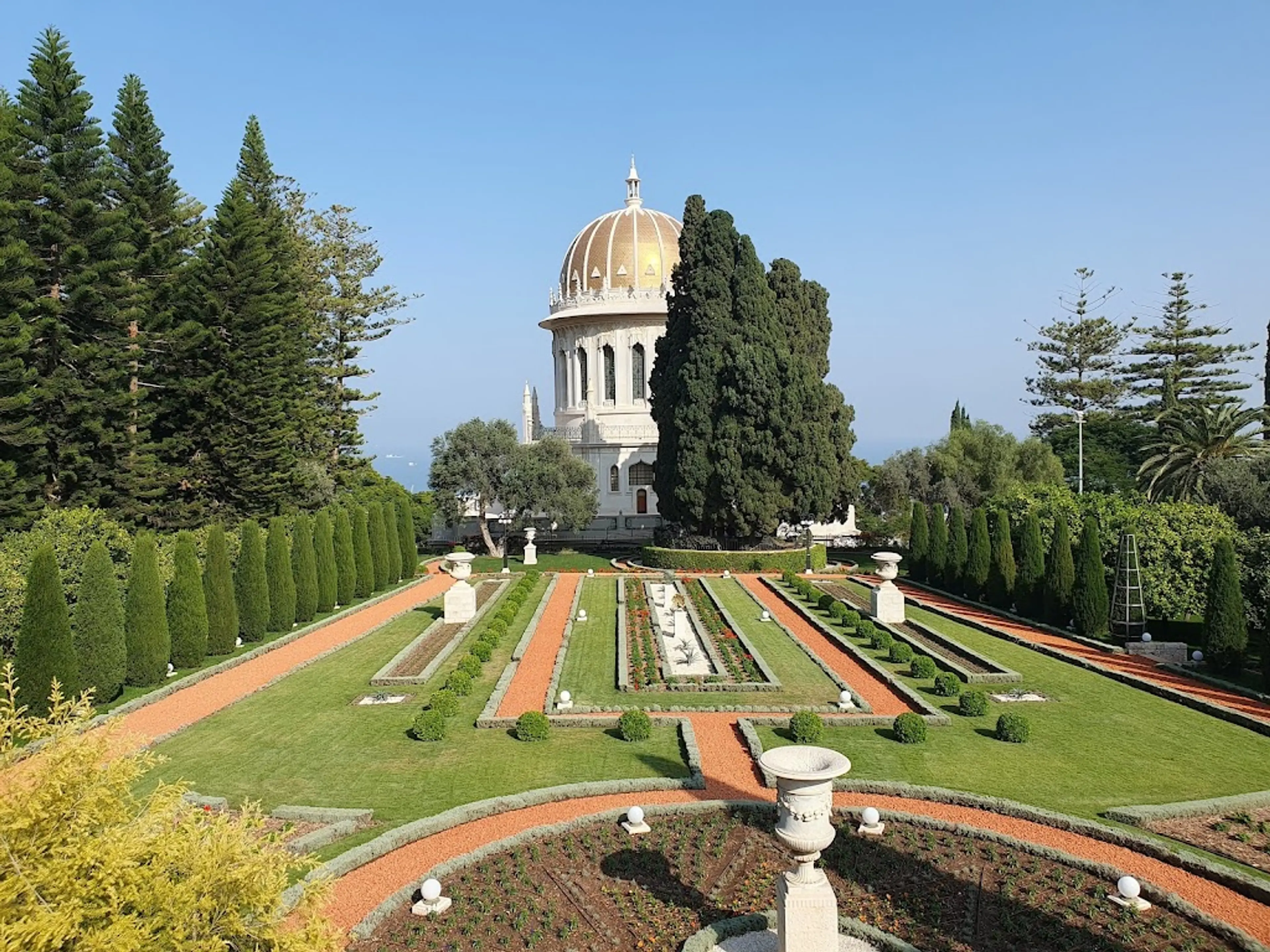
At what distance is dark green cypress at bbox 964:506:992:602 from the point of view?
27.5m

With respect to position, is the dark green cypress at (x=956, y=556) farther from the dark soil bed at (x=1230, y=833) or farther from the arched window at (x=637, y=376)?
the arched window at (x=637, y=376)

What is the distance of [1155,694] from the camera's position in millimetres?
15969

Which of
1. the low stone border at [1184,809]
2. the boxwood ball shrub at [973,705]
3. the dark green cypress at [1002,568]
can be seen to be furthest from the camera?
the dark green cypress at [1002,568]

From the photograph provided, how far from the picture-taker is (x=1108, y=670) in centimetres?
1750

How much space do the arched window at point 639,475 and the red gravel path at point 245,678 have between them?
30.1 m

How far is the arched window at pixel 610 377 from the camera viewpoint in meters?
60.2

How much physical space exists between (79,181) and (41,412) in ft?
19.5

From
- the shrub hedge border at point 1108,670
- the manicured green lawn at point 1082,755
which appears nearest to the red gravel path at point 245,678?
the manicured green lawn at point 1082,755

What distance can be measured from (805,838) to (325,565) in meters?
21.9

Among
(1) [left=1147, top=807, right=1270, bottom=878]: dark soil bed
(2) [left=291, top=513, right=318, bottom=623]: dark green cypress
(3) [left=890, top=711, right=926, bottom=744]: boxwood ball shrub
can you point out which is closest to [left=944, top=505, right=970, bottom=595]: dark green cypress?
(3) [left=890, top=711, right=926, bottom=744]: boxwood ball shrub

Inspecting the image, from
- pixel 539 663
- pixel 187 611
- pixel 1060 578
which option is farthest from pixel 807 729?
pixel 187 611

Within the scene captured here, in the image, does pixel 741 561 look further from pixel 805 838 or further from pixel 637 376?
pixel 805 838

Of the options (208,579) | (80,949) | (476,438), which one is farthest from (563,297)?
(80,949)

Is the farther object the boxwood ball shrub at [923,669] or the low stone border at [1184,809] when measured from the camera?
the boxwood ball shrub at [923,669]
